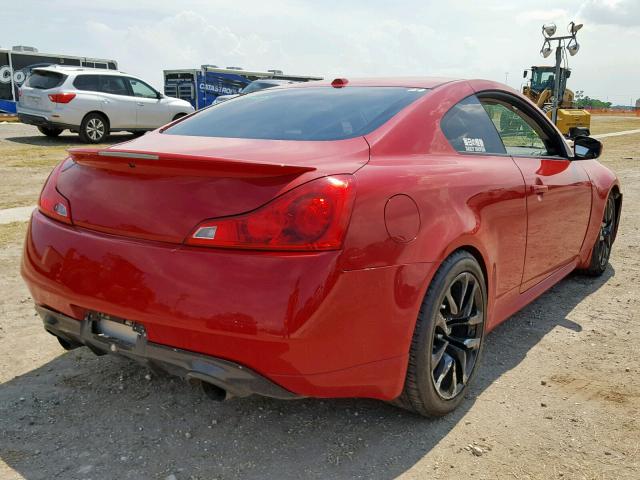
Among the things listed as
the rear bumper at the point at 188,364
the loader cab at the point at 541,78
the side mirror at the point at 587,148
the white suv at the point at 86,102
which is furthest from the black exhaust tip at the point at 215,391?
the loader cab at the point at 541,78

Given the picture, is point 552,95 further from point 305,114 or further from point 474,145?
point 305,114

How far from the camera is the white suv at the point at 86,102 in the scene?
13516 millimetres

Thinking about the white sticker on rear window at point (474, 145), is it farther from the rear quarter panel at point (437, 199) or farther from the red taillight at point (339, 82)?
the red taillight at point (339, 82)

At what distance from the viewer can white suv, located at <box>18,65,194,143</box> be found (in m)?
13.5

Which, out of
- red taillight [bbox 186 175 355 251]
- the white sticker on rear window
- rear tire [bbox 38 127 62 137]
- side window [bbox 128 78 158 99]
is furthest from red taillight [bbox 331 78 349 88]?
rear tire [bbox 38 127 62 137]

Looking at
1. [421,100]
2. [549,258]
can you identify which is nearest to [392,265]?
[421,100]

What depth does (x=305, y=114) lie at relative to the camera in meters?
2.89

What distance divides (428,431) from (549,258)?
5.19 feet

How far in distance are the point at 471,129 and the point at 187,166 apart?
62.3 inches

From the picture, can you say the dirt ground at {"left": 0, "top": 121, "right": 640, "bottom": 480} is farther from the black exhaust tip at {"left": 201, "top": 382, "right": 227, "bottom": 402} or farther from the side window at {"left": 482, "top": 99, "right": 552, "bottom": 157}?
the side window at {"left": 482, "top": 99, "right": 552, "bottom": 157}

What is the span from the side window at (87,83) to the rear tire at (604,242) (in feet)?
40.4

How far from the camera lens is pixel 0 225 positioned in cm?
596

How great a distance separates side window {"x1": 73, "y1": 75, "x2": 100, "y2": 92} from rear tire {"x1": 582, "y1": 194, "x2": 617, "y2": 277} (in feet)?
40.4

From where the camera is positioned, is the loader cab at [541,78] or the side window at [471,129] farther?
the loader cab at [541,78]
